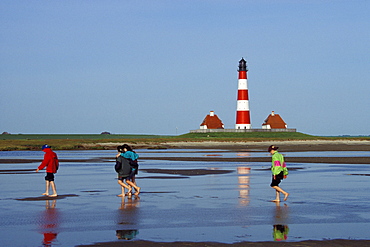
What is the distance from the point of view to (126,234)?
12359mm

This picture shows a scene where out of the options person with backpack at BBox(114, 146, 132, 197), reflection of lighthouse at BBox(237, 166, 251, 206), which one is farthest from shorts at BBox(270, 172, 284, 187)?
person with backpack at BBox(114, 146, 132, 197)

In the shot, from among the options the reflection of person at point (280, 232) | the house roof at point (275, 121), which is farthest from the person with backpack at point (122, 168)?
the house roof at point (275, 121)

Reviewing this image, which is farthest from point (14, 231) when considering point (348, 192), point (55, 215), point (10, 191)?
point (348, 192)

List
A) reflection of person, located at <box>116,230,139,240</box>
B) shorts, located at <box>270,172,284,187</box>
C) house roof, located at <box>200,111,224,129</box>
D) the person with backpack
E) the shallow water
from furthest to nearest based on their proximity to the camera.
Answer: house roof, located at <box>200,111,224,129</box> < the person with backpack < shorts, located at <box>270,172,284,187</box> < the shallow water < reflection of person, located at <box>116,230,139,240</box>

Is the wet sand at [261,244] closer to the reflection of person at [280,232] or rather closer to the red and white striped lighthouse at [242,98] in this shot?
the reflection of person at [280,232]

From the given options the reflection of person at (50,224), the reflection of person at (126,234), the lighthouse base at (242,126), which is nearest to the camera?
the reflection of person at (50,224)

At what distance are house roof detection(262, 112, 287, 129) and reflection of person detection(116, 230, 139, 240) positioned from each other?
10890 centimetres

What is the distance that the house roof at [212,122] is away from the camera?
12006 centimetres

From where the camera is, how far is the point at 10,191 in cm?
2088

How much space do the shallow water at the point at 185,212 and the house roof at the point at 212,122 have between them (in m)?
95.1

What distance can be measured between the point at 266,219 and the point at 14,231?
18.0 ft

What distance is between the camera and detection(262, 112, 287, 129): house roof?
120688 mm

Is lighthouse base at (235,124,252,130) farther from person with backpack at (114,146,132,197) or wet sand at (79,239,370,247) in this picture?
wet sand at (79,239,370,247)

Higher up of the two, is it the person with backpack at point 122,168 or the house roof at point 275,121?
the house roof at point 275,121
